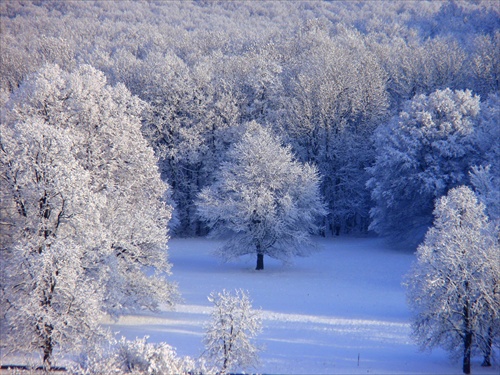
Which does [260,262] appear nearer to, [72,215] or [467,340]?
[72,215]

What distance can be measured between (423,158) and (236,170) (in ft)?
45.4

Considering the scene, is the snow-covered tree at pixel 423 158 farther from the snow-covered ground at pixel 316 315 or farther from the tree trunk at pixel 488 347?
the tree trunk at pixel 488 347

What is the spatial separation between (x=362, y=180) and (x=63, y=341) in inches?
1369

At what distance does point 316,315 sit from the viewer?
963 inches

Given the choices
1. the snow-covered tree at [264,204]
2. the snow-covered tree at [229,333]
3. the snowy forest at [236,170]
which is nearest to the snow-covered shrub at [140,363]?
the snowy forest at [236,170]

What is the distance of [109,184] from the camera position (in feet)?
76.1

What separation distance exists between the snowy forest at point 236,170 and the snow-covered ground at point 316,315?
1114mm

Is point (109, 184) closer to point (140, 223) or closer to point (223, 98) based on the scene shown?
point (140, 223)

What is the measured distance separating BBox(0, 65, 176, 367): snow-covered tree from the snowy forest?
81 mm

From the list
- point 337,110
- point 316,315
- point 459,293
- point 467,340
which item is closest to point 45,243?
point 316,315

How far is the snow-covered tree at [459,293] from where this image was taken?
17172 mm

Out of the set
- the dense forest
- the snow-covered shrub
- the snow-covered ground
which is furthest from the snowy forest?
the snow-covered ground

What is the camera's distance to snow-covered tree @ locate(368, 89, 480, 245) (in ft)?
125

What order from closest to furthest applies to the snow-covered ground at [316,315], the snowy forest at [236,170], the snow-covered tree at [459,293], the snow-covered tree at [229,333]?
the snow-covered tree at [229,333] → the snowy forest at [236,170] → the snow-covered tree at [459,293] → the snow-covered ground at [316,315]
